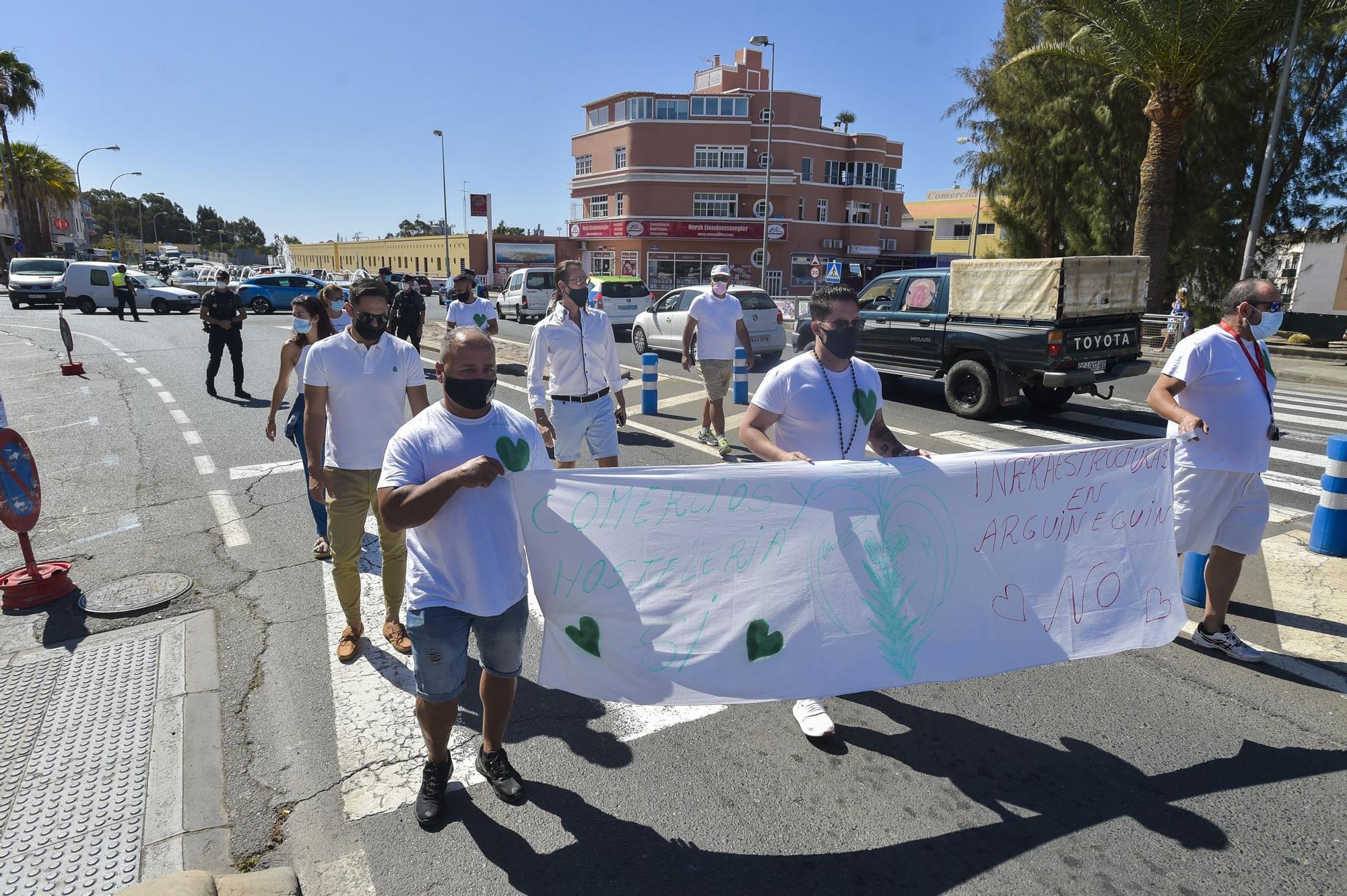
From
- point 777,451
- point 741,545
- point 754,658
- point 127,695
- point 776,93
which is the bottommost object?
point 127,695

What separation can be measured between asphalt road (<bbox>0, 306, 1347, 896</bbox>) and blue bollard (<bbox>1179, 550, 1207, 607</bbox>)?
0.29 m

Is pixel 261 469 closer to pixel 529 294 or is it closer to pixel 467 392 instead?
pixel 467 392

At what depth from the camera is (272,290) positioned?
103 ft

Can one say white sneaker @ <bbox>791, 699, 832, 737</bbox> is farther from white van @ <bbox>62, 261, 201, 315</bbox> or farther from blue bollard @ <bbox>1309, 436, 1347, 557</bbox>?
white van @ <bbox>62, 261, 201, 315</bbox>

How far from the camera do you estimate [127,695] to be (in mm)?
4086

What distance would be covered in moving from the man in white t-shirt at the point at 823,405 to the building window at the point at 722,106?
52.3 meters

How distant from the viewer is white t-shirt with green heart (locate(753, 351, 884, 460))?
3.71 meters

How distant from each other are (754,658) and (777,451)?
35.9 inches

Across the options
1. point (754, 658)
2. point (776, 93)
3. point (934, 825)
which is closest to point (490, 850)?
point (754, 658)

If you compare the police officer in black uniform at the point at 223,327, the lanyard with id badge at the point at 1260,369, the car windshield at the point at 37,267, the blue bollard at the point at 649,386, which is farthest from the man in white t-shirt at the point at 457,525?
the car windshield at the point at 37,267

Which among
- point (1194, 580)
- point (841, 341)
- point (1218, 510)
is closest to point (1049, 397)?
point (1194, 580)

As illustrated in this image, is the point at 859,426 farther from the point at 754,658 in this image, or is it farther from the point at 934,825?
the point at 934,825

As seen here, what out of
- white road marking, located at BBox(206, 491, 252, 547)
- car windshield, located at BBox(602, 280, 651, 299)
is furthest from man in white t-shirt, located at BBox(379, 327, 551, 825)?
car windshield, located at BBox(602, 280, 651, 299)

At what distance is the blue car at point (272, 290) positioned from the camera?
30656 mm
